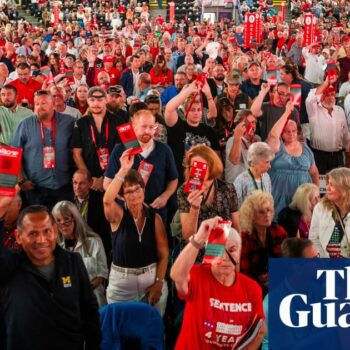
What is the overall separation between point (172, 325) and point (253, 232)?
2.61 feet

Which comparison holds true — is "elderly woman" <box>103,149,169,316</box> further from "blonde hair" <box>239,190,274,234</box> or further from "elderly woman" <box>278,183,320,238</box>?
"elderly woman" <box>278,183,320,238</box>

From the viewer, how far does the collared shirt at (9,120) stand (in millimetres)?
6000

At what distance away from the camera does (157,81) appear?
9906 millimetres

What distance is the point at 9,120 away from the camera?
20.0 feet

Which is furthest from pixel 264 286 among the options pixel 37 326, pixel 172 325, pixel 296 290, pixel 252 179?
pixel 296 290

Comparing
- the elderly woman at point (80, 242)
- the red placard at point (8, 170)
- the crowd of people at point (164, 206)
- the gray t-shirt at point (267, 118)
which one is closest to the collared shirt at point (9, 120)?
the crowd of people at point (164, 206)

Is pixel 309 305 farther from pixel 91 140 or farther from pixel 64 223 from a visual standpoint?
pixel 91 140

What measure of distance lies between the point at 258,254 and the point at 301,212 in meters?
0.78

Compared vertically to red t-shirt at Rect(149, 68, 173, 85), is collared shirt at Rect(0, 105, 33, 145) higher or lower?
higher

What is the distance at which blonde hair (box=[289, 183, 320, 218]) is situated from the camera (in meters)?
4.76

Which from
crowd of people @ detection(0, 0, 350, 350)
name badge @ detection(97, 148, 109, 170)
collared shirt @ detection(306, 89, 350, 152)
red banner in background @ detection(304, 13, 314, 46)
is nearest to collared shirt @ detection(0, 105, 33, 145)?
crowd of people @ detection(0, 0, 350, 350)

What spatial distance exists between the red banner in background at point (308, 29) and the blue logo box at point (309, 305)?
10.2 m

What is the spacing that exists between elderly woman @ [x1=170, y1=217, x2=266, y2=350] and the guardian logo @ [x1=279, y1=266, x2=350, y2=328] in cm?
90

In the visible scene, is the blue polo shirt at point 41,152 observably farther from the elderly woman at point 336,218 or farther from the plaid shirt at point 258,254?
the elderly woman at point 336,218
